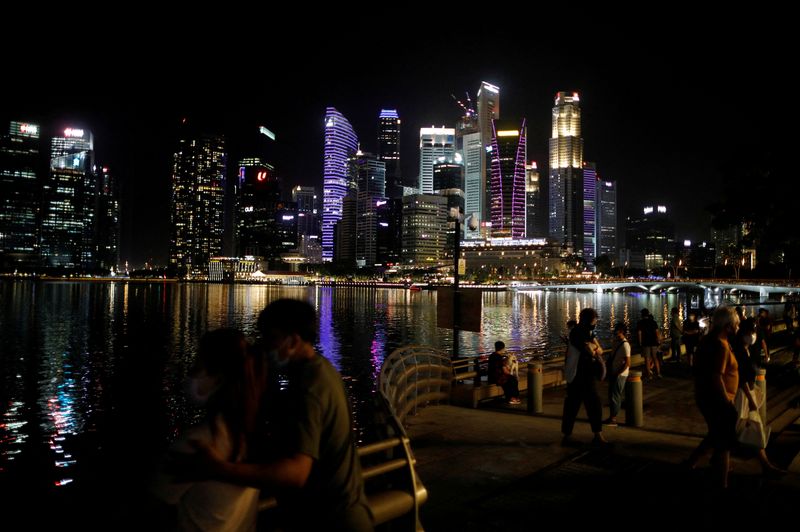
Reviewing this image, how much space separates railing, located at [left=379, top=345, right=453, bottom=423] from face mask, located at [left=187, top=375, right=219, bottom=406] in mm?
6333

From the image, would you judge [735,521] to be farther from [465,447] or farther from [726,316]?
[465,447]

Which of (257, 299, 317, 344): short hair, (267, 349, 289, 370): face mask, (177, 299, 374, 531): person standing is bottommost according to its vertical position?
(177, 299, 374, 531): person standing

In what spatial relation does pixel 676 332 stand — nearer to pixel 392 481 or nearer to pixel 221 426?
pixel 392 481

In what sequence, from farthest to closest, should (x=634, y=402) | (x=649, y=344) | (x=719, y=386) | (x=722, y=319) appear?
(x=649, y=344) < (x=634, y=402) < (x=722, y=319) < (x=719, y=386)

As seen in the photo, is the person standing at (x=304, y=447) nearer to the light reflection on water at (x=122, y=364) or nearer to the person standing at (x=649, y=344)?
the light reflection on water at (x=122, y=364)

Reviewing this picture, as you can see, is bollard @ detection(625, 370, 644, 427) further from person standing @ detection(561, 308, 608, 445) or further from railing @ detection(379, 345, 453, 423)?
railing @ detection(379, 345, 453, 423)

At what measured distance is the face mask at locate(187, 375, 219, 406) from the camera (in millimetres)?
2549

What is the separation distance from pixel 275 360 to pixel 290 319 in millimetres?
236

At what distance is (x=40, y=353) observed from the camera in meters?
32.9

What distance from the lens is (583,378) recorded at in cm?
835

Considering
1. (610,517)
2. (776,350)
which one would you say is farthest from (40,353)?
(776,350)

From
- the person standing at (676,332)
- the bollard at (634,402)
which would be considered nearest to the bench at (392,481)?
the bollard at (634,402)

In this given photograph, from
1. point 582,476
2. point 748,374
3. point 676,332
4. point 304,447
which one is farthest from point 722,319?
point 676,332

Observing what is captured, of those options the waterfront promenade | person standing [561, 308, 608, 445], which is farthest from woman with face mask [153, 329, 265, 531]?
person standing [561, 308, 608, 445]
